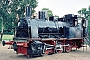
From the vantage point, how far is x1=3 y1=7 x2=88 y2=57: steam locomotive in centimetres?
1459

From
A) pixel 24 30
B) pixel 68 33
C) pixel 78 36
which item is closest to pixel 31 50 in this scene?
pixel 24 30

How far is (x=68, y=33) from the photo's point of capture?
58.2ft

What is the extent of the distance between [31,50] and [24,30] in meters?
1.86

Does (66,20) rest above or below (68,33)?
above

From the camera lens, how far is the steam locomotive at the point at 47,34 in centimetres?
1459

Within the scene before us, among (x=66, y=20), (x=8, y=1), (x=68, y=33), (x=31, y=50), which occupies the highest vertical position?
(x=8, y=1)

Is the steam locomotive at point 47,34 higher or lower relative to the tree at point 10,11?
lower

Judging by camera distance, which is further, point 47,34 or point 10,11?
point 10,11

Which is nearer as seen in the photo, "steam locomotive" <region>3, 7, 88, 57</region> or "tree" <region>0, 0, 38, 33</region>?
"steam locomotive" <region>3, 7, 88, 57</region>

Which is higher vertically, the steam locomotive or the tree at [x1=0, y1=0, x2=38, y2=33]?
the tree at [x1=0, y1=0, x2=38, y2=33]

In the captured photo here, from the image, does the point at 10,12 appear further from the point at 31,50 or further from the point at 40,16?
the point at 31,50

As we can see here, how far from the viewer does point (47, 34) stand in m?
16.6

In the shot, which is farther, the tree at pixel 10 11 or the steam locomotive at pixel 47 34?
the tree at pixel 10 11

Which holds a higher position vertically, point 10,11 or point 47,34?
point 10,11
